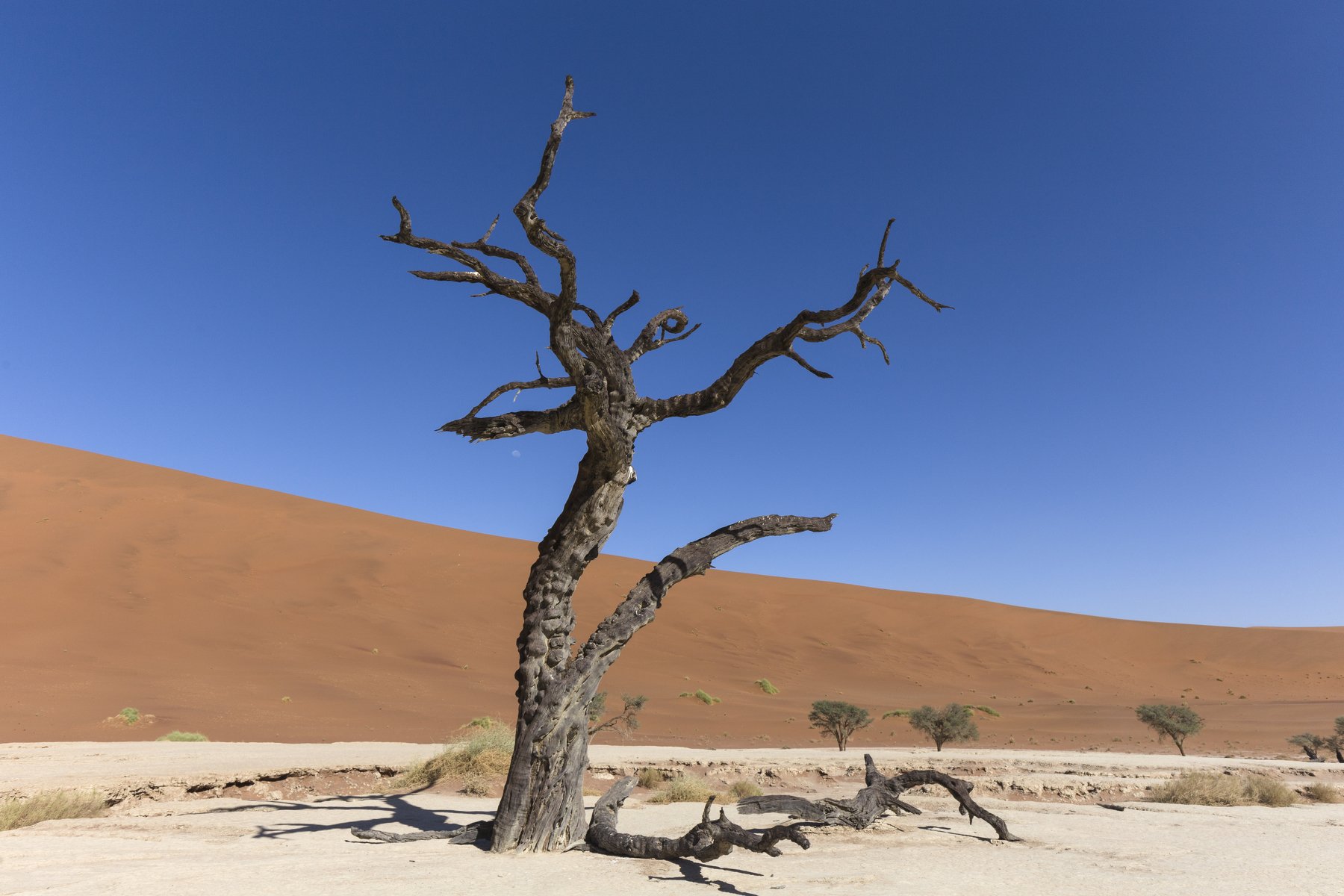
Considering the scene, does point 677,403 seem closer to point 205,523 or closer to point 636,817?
point 636,817

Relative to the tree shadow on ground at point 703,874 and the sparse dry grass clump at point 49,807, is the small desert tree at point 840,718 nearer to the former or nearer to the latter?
the tree shadow on ground at point 703,874

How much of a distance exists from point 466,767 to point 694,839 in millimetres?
7334

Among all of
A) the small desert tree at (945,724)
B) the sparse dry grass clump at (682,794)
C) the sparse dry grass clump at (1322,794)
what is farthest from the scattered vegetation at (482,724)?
the sparse dry grass clump at (1322,794)

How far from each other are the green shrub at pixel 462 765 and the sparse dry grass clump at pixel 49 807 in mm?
3827

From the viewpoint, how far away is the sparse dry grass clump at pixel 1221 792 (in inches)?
411

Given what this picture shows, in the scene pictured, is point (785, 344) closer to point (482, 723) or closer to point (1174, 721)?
point (482, 723)

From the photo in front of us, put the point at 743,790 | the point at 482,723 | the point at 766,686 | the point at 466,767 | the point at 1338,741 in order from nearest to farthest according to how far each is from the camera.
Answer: the point at 466,767
the point at 743,790
the point at 482,723
the point at 1338,741
the point at 766,686

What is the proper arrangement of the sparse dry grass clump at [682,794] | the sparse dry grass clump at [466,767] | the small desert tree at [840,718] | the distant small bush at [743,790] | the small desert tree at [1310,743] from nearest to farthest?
1. the sparse dry grass clump at [682,794]
2. the sparse dry grass clump at [466,767]
3. the distant small bush at [743,790]
4. the small desert tree at [1310,743]
5. the small desert tree at [840,718]

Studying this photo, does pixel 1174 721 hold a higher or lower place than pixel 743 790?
higher

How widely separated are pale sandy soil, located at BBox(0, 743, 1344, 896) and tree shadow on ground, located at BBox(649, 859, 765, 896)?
3 centimetres

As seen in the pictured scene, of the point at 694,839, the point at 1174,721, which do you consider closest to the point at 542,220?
the point at 694,839

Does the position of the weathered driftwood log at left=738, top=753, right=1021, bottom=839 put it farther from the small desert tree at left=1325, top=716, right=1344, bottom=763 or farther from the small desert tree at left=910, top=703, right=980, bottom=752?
the small desert tree at left=1325, top=716, right=1344, bottom=763

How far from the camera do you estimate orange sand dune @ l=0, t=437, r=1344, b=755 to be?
21.8 m

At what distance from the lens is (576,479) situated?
700 cm
